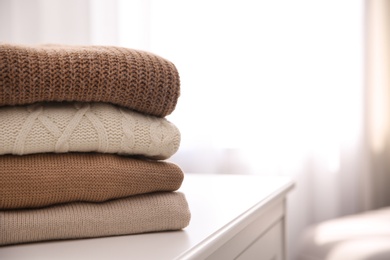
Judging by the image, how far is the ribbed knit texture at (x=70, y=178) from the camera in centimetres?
52

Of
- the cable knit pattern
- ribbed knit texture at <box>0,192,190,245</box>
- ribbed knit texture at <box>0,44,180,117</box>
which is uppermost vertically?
ribbed knit texture at <box>0,44,180,117</box>

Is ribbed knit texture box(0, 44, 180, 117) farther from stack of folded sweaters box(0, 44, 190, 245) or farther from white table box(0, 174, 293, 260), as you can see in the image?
white table box(0, 174, 293, 260)

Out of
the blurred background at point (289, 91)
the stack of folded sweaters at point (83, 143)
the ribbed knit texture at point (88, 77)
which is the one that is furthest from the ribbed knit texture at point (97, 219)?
the blurred background at point (289, 91)

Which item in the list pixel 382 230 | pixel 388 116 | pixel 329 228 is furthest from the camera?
pixel 388 116

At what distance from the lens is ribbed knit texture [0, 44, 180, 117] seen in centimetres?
51

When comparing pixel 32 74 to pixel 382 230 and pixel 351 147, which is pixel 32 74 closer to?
pixel 382 230

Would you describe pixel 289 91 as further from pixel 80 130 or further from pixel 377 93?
pixel 80 130

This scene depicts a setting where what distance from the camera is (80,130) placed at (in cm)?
54

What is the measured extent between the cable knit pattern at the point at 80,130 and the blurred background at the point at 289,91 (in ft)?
3.39

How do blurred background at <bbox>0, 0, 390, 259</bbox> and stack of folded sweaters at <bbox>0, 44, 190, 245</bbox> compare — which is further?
blurred background at <bbox>0, 0, 390, 259</bbox>

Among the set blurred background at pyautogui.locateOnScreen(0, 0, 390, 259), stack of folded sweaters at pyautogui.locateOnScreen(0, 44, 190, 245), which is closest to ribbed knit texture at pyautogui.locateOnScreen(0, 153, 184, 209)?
stack of folded sweaters at pyautogui.locateOnScreen(0, 44, 190, 245)

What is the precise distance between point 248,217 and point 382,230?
1.70 feet

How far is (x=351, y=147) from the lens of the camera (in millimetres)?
1565

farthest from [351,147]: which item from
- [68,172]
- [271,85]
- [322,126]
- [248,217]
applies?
[68,172]
